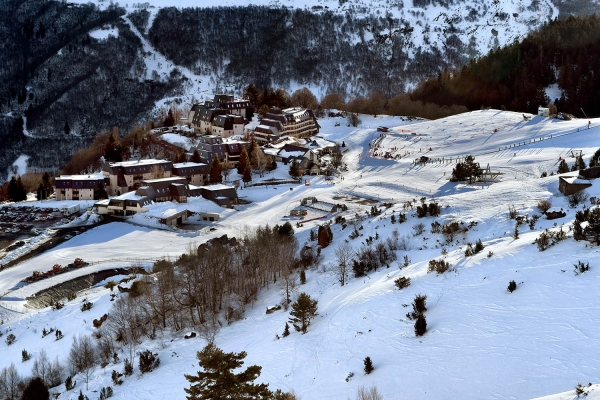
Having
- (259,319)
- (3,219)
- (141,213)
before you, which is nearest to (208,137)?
(141,213)

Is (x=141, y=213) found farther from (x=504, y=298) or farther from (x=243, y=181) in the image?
(x=504, y=298)

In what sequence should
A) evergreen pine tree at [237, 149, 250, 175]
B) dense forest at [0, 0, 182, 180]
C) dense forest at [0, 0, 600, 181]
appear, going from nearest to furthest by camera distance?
evergreen pine tree at [237, 149, 250, 175] < dense forest at [0, 0, 182, 180] < dense forest at [0, 0, 600, 181]

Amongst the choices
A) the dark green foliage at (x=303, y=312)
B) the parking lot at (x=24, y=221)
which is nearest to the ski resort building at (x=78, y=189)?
the parking lot at (x=24, y=221)

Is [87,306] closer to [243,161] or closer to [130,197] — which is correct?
[130,197]

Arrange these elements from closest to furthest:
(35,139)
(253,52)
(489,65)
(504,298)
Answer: (504,298)
(489,65)
(35,139)
(253,52)

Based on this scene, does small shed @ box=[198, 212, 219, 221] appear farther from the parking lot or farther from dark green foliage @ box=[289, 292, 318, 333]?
dark green foliage @ box=[289, 292, 318, 333]

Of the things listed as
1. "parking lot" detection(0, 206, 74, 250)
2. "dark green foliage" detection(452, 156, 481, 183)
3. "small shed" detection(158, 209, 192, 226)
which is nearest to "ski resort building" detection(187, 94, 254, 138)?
"small shed" detection(158, 209, 192, 226)

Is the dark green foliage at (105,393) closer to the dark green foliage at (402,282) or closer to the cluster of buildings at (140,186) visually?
the dark green foliage at (402,282)
